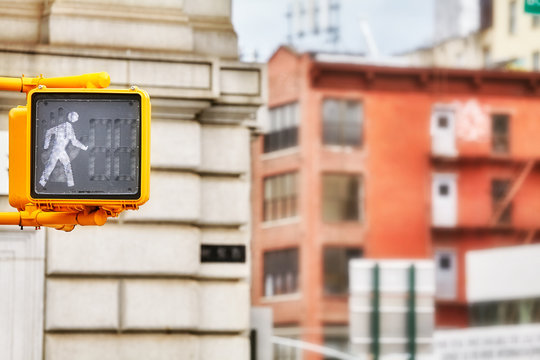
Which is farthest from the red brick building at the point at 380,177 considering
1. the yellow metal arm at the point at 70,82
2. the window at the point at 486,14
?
the yellow metal arm at the point at 70,82

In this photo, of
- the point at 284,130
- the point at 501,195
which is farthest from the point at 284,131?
the point at 501,195

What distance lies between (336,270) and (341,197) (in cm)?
362

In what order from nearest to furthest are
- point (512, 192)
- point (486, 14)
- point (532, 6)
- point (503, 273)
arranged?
point (532, 6)
point (512, 192)
point (503, 273)
point (486, 14)

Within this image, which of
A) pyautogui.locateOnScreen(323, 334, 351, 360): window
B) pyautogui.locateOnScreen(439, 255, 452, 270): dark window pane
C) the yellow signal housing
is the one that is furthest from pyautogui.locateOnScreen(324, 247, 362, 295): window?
the yellow signal housing

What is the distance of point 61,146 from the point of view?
7164 millimetres

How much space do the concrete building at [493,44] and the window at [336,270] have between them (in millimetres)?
14904

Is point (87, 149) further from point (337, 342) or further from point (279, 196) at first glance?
point (279, 196)

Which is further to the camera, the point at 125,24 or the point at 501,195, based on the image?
the point at 501,195

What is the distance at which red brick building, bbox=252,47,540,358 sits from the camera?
214ft

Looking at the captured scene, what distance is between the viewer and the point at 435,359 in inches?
2611

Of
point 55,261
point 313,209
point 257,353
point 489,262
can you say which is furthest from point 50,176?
point 489,262

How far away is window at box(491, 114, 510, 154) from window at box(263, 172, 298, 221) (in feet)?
32.8

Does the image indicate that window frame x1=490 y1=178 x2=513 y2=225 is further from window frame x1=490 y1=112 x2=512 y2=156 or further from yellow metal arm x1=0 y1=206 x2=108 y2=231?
yellow metal arm x1=0 y1=206 x2=108 y2=231

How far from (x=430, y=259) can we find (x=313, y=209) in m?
6.02
